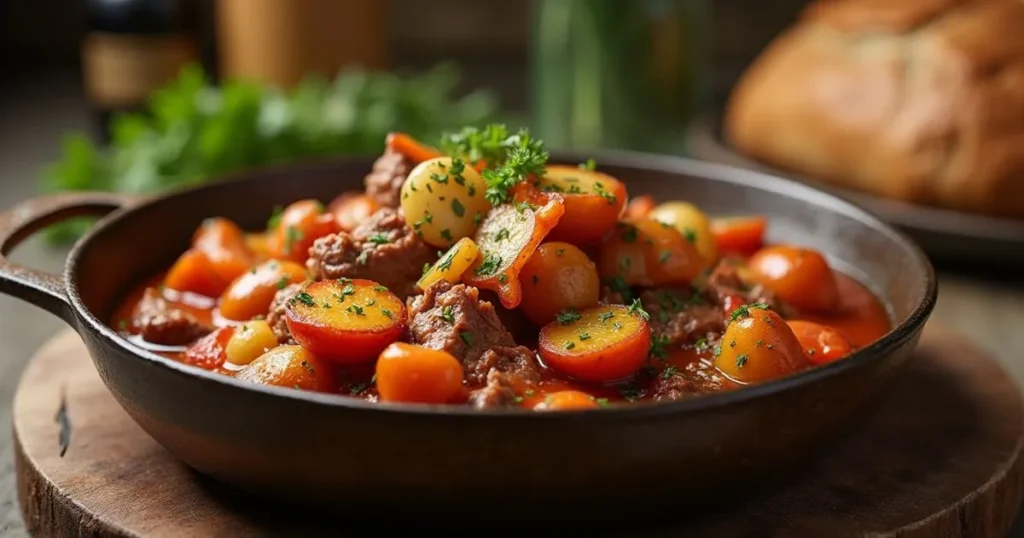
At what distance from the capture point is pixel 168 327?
302cm

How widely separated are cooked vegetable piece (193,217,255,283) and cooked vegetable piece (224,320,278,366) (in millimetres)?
536

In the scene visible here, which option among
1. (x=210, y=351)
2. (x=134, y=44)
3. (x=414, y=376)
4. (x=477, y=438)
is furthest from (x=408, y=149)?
(x=134, y=44)

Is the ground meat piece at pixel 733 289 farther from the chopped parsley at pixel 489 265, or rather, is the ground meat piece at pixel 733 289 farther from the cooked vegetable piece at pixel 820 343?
the chopped parsley at pixel 489 265

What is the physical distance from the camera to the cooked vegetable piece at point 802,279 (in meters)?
3.28

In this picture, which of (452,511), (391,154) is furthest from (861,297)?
(452,511)

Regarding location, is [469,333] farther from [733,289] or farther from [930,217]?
[930,217]

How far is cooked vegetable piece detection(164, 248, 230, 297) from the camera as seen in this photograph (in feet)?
11.0

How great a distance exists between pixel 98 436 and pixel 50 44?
220 inches

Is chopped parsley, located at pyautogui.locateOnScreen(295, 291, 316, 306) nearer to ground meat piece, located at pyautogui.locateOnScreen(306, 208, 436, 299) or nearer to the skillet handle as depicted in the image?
ground meat piece, located at pyautogui.locateOnScreen(306, 208, 436, 299)

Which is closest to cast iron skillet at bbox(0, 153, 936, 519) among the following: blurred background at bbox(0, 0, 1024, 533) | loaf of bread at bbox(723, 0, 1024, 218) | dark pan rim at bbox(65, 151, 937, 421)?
dark pan rim at bbox(65, 151, 937, 421)

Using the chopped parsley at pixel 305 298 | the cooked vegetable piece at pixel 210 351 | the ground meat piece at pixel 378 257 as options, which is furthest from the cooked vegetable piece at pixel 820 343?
the cooked vegetable piece at pixel 210 351

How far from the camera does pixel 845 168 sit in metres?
5.04

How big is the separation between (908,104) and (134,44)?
3.79 metres

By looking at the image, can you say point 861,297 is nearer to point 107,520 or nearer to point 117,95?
point 107,520
